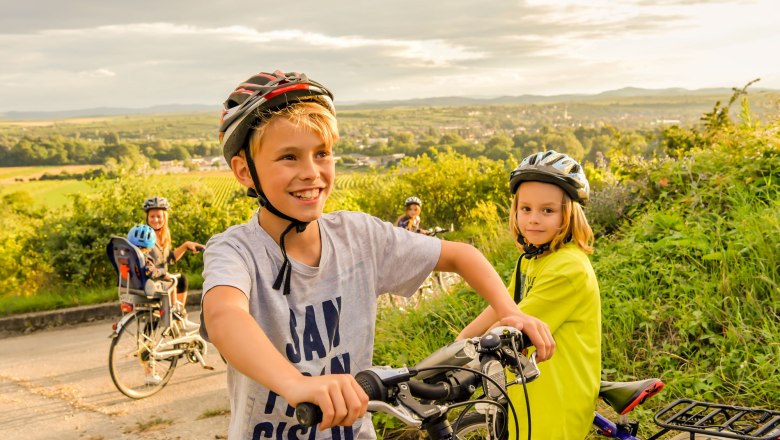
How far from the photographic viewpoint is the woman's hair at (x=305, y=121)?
2152 mm

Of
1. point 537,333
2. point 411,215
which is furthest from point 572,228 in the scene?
point 411,215

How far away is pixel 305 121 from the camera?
7.04 ft

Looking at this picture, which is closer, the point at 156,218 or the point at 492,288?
the point at 492,288

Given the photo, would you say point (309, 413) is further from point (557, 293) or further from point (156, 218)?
point (156, 218)

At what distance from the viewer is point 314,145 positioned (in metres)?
2.17

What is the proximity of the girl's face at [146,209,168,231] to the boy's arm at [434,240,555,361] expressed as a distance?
7275mm

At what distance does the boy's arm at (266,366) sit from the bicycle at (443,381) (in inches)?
1.5

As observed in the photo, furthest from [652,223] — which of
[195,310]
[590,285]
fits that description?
[195,310]

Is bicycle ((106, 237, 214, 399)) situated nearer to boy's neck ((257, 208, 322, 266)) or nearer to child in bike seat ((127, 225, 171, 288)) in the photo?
child in bike seat ((127, 225, 171, 288))

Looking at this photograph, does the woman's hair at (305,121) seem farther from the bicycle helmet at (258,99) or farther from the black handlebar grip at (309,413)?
the black handlebar grip at (309,413)

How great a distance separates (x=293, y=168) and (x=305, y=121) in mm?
153

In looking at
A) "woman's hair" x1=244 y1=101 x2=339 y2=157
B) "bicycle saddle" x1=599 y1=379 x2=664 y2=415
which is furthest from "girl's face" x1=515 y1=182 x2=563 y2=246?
"woman's hair" x1=244 y1=101 x2=339 y2=157

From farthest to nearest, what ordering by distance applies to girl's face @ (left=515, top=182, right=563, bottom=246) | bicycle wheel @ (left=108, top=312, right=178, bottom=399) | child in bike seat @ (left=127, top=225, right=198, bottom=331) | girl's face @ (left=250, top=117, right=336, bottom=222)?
child in bike seat @ (left=127, top=225, right=198, bottom=331), bicycle wheel @ (left=108, top=312, right=178, bottom=399), girl's face @ (left=515, top=182, right=563, bottom=246), girl's face @ (left=250, top=117, right=336, bottom=222)

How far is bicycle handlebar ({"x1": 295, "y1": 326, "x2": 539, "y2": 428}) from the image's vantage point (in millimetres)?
1562
